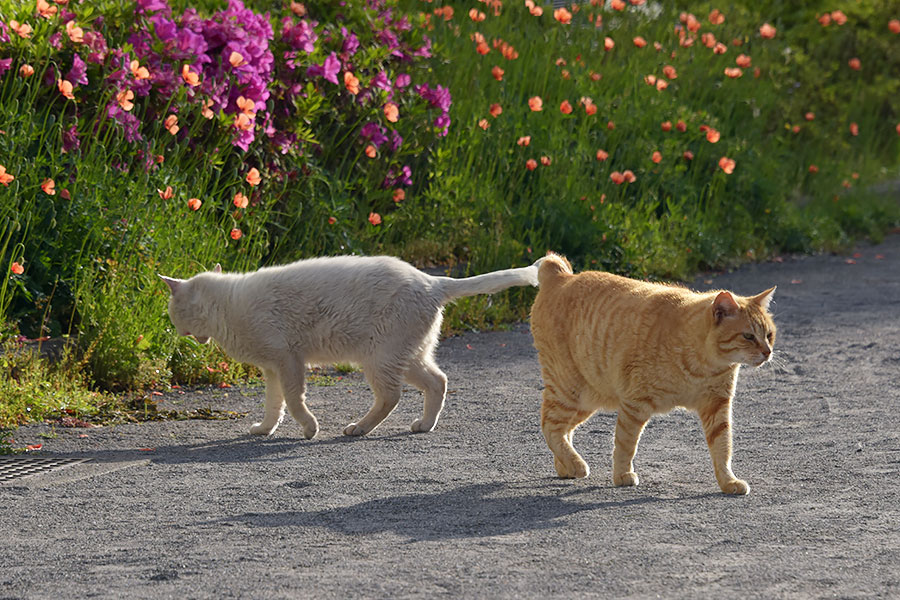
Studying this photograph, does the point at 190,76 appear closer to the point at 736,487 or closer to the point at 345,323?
the point at 345,323

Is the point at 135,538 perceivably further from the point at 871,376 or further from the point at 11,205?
the point at 871,376

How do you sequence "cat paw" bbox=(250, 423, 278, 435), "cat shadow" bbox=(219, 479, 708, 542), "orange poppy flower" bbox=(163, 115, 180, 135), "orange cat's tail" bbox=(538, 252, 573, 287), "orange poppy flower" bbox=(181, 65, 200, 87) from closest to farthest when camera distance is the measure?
"cat shadow" bbox=(219, 479, 708, 542) → "orange cat's tail" bbox=(538, 252, 573, 287) → "cat paw" bbox=(250, 423, 278, 435) → "orange poppy flower" bbox=(163, 115, 180, 135) → "orange poppy flower" bbox=(181, 65, 200, 87)

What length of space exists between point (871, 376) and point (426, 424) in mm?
3125

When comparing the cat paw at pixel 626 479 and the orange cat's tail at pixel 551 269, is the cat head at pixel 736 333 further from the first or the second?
the orange cat's tail at pixel 551 269

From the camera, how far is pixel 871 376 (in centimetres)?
800

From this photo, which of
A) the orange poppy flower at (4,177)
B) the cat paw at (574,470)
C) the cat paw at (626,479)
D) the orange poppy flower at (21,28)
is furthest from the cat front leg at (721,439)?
the orange poppy flower at (21,28)

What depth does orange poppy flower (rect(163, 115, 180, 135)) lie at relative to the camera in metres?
8.13

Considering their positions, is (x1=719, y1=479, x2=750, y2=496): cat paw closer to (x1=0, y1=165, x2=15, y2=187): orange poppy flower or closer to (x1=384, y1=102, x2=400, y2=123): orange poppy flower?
(x1=0, y1=165, x2=15, y2=187): orange poppy flower

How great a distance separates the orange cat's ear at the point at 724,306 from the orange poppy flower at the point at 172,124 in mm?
4291

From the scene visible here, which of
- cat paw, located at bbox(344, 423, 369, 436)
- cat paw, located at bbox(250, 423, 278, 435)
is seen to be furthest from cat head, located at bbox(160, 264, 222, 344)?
cat paw, located at bbox(344, 423, 369, 436)

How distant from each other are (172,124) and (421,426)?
2.93 meters

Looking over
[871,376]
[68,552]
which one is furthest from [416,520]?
[871,376]

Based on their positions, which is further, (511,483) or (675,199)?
(675,199)

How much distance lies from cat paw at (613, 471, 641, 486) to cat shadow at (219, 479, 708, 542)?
0.08 metres
